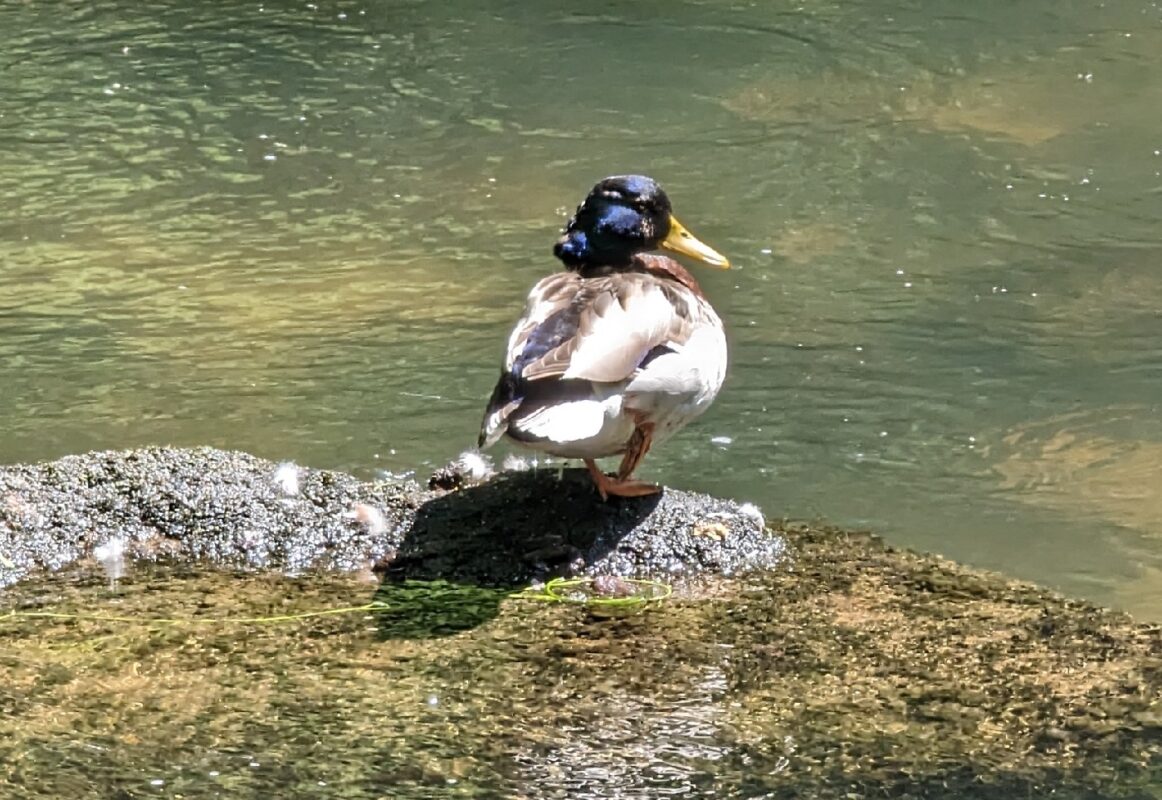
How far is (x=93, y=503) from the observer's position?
4.97 meters

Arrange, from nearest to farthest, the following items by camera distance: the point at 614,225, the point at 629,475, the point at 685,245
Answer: the point at 629,475 → the point at 614,225 → the point at 685,245

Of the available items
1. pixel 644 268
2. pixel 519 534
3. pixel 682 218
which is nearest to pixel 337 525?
pixel 519 534

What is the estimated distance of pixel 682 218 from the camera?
8812 mm

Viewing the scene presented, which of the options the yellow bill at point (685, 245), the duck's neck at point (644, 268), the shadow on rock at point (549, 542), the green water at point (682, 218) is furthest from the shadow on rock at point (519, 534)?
the yellow bill at point (685, 245)

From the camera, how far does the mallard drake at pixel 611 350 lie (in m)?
4.63

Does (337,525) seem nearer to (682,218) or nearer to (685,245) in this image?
(685,245)

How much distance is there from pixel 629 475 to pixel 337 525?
922 mm

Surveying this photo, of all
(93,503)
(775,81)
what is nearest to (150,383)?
(93,503)

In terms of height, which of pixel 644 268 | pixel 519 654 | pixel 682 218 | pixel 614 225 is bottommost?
pixel 519 654

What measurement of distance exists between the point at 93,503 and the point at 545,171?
497 centimetres

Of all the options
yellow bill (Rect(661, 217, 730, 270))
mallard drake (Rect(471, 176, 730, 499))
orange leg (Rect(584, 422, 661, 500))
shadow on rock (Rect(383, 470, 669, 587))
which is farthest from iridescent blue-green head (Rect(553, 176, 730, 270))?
shadow on rock (Rect(383, 470, 669, 587))

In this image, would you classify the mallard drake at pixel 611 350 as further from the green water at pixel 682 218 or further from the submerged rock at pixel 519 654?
the green water at pixel 682 218

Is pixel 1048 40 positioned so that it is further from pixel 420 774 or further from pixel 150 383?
pixel 420 774

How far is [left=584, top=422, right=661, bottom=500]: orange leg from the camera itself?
5059 mm
